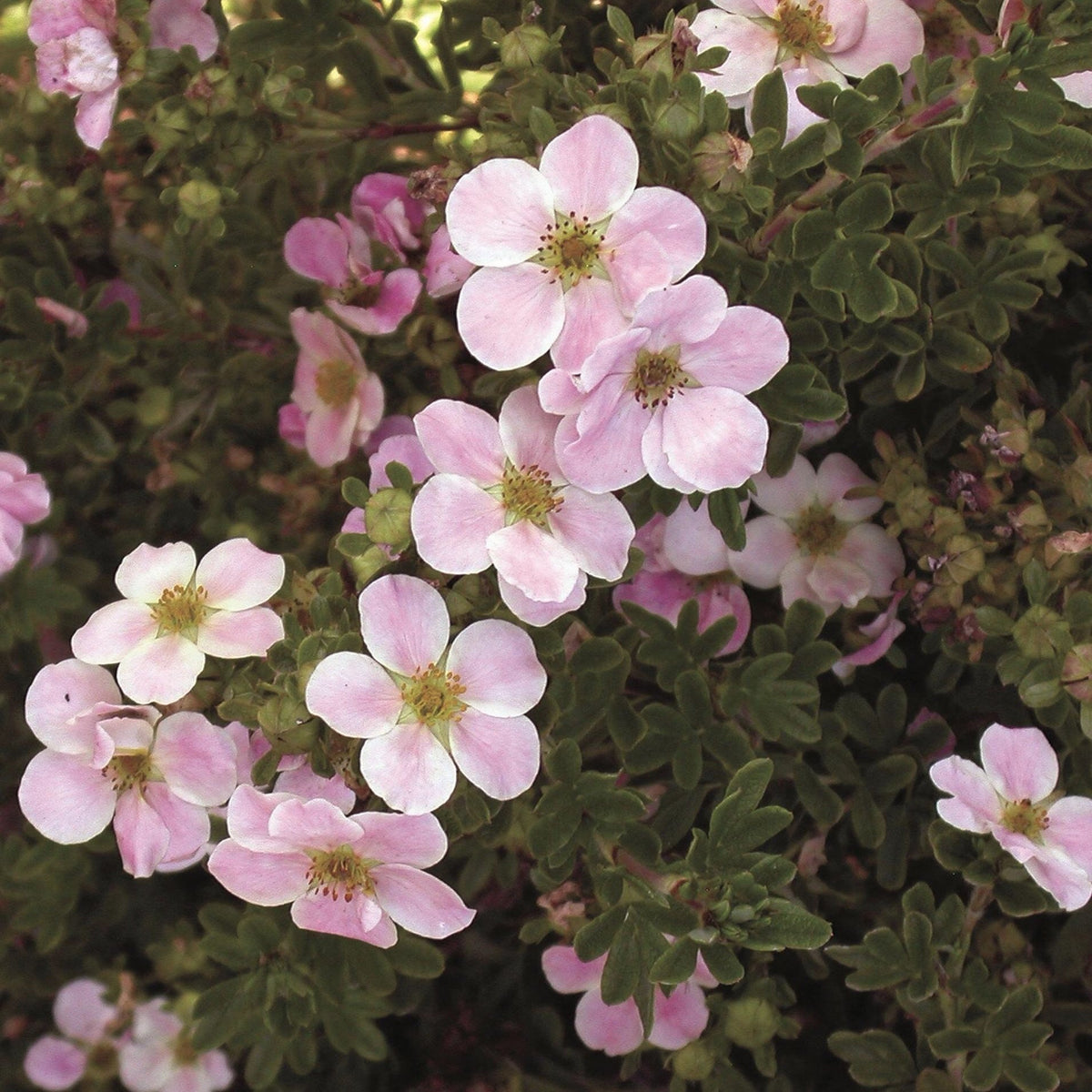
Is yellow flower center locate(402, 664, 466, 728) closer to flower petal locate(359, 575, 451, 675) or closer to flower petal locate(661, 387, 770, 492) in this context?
flower petal locate(359, 575, 451, 675)

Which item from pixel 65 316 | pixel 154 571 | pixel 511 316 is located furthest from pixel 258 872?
pixel 65 316

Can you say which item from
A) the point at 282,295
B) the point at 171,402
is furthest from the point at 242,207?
the point at 171,402

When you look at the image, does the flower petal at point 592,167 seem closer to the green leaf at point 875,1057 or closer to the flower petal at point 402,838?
the flower petal at point 402,838

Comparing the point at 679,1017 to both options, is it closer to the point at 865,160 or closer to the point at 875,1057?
the point at 875,1057

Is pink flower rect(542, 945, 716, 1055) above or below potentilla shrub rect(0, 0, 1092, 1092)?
below

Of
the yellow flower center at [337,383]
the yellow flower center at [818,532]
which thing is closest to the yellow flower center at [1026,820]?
the yellow flower center at [818,532]

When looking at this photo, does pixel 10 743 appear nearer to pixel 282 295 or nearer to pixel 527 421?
pixel 282 295

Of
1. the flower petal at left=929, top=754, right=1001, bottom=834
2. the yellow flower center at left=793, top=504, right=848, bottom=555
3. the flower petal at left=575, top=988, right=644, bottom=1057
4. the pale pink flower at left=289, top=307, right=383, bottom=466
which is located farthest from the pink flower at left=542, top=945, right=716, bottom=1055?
the pale pink flower at left=289, top=307, right=383, bottom=466
